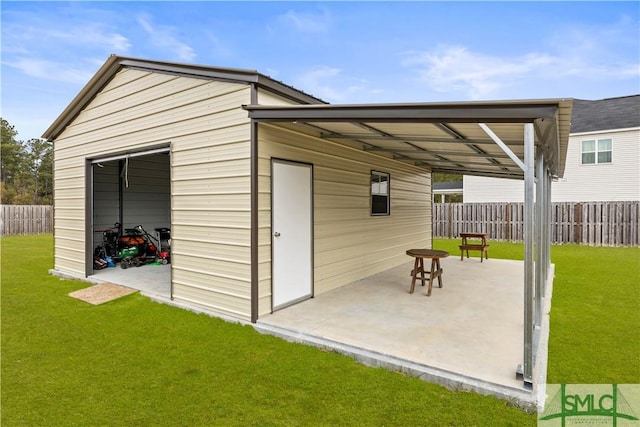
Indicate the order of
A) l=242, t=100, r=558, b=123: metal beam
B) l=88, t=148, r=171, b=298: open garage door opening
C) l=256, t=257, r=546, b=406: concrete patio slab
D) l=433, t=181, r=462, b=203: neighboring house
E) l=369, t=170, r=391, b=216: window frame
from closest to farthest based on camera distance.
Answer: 1. l=242, t=100, r=558, b=123: metal beam
2. l=256, t=257, r=546, b=406: concrete patio slab
3. l=369, t=170, r=391, b=216: window frame
4. l=88, t=148, r=171, b=298: open garage door opening
5. l=433, t=181, r=462, b=203: neighboring house

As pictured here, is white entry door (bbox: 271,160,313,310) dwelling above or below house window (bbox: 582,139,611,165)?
below

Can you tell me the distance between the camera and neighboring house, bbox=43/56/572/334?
13.2 ft

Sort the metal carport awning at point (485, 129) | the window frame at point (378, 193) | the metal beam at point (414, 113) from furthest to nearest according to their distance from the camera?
the window frame at point (378, 193) < the metal carport awning at point (485, 129) < the metal beam at point (414, 113)

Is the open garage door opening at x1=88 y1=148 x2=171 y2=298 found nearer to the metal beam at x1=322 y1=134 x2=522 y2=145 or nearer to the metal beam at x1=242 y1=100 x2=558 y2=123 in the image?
the metal beam at x1=322 y1=134 x2=522 y2=145

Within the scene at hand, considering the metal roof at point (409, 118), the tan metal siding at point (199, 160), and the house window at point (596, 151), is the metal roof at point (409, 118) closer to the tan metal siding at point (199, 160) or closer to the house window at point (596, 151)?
the tan metal siding at point (199, 160)

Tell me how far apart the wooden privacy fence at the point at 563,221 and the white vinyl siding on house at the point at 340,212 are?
25.4 feet

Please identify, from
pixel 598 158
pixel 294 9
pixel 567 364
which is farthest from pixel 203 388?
pixel 598 158

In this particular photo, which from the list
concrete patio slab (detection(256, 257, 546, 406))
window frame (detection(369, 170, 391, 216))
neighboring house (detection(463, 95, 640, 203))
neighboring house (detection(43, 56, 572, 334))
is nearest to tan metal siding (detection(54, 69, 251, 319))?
neighboring house (detection(43, 56, 572, 334))

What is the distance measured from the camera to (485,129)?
2980mm

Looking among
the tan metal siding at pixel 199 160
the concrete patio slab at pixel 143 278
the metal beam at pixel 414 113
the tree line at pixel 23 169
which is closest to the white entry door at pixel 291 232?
the tan metal siding at pixel 199 160

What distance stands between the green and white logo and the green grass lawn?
5.1 inches

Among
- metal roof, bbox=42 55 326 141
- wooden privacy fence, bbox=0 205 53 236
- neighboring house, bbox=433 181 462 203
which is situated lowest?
wooden privacy fence, bbox=0 205 53 236

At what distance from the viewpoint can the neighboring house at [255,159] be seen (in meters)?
4.02

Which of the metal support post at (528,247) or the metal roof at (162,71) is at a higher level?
the metal roof at (162,71)
